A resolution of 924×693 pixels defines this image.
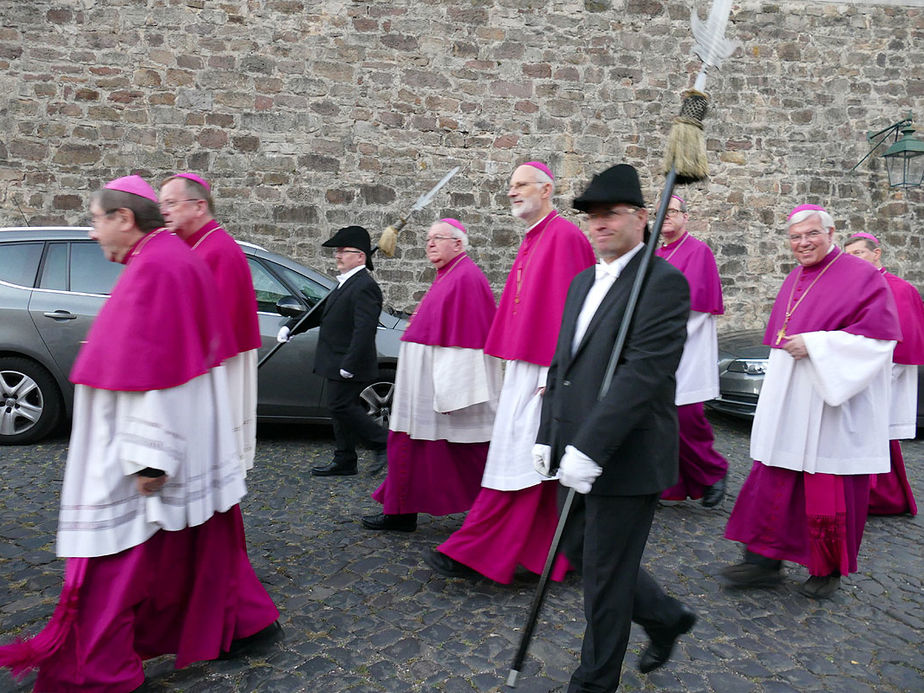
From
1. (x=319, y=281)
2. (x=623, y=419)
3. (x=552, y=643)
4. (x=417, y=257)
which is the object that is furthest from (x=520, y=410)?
(x=417, y=257)

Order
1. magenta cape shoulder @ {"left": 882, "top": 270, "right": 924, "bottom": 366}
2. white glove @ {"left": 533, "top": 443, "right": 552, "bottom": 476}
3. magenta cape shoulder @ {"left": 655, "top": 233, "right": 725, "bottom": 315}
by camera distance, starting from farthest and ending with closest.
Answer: magenta cape shoulder @ {"left": 882, "top": 270, "right": 924, "bottom": 366} → magenta cape shoulder @ {"left": 655, "top": 233, "right": 725, "bottom": 315} → white glove @ {"left": 533, "top": 443, "right": 552, "bottom": 476}

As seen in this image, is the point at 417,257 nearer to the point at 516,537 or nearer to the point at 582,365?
the point at 516,537

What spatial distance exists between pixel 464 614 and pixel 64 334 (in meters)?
4.51

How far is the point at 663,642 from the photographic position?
2.74 m

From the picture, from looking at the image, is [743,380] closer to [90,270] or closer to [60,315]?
[90,270]

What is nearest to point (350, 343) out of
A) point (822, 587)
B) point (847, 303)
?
point (847, 303)

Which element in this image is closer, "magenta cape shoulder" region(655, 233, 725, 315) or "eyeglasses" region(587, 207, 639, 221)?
"eyeglasses" region(587, 207, 639, 221)

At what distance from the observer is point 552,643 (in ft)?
10.3

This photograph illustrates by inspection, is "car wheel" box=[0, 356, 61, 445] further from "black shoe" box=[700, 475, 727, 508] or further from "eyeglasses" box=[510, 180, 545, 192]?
"black shoe" box=[700, 475, 727, 508]

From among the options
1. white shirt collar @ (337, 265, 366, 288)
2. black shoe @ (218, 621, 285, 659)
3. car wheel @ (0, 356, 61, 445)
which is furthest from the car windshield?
black shoe @ (218, 621, 285, 659)

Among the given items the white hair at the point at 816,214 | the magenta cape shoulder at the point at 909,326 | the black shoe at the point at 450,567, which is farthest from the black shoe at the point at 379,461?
the magenta cape shoulder at the point at 909,326

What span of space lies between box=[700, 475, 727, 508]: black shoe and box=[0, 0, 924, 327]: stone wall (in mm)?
6697

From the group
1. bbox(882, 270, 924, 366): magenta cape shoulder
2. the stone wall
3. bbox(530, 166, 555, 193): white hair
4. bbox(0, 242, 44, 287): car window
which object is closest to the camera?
bbox(530, 166, 555, 193): white hair

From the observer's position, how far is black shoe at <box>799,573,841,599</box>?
375cm
